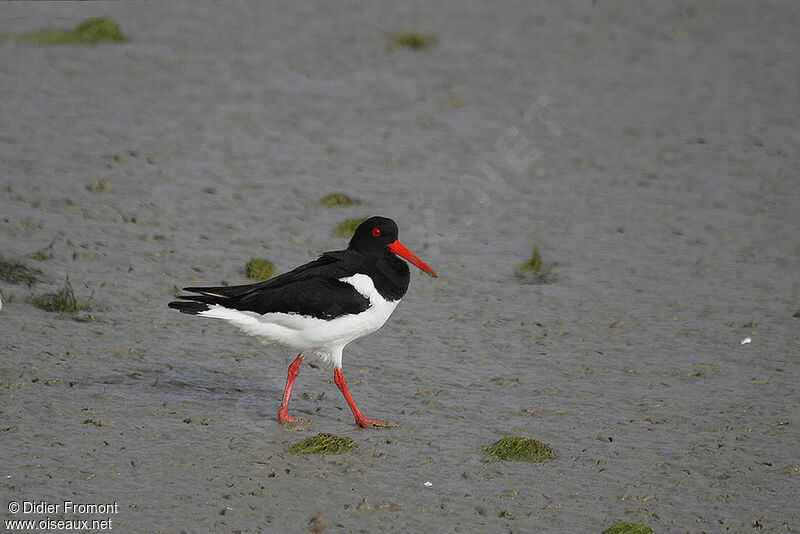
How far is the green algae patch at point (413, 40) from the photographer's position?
1875cm

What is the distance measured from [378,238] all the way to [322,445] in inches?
70.0

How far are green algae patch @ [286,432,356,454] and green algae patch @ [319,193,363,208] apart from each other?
536 centimetres

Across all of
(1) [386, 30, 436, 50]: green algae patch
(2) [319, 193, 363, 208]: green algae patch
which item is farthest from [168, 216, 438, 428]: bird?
(1) [386, 30, 436, 50]: green algae patch

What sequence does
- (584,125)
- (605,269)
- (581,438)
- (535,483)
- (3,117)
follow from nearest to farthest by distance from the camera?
(535,483)
(581,438)
(605,269)
(3,117)
(584,125)

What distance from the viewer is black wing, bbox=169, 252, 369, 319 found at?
822cm

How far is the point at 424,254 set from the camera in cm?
1200

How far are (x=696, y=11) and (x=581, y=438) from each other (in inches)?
591

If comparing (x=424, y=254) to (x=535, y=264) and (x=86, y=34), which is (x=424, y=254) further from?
(x=86, y=34)

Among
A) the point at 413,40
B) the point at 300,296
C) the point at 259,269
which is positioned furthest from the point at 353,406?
the point at 413,40

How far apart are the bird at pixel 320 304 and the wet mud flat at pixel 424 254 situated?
2.01 feet

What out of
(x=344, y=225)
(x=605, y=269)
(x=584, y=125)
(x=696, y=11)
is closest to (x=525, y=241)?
(x=605, y=269)

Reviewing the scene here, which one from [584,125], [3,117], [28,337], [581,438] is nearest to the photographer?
[581,438]

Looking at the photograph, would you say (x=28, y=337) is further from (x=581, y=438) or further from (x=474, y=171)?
(x=474, y=171)

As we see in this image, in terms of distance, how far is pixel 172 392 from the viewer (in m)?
8.72
